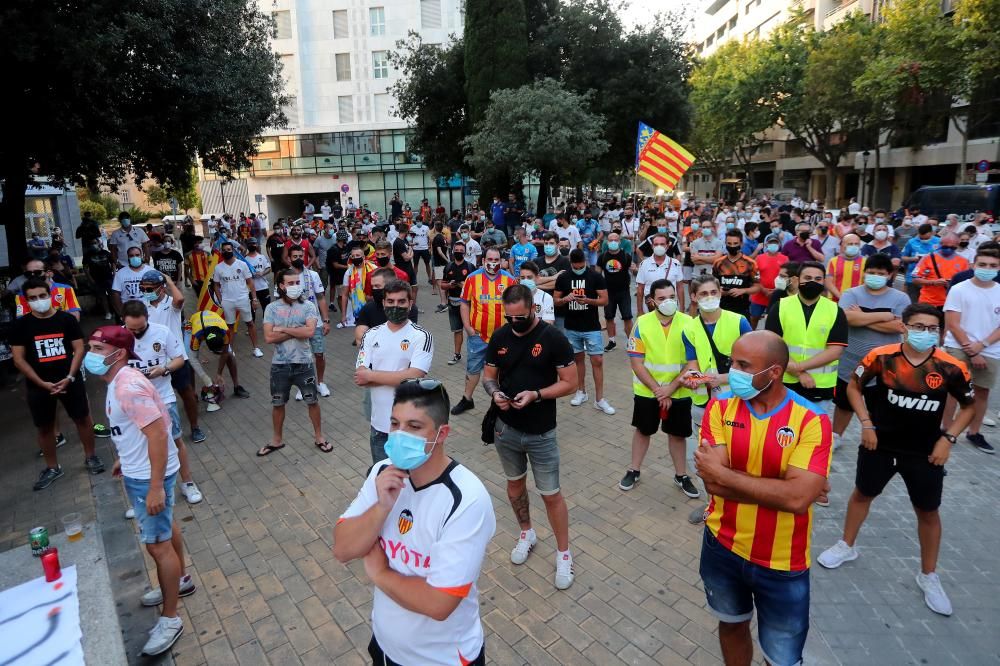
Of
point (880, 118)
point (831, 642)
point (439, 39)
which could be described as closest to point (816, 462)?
point (831, 642)

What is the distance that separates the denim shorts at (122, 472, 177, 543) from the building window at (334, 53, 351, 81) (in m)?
40.9

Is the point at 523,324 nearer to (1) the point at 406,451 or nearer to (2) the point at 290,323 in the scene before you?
(1) the point at 406,451

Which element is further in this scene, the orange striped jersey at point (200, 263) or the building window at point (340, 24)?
the building window at point (340, 24)

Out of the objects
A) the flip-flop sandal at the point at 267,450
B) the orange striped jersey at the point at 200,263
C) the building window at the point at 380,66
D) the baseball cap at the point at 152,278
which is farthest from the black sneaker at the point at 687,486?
Result: the building window at the point at 380,66

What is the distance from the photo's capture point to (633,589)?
4289 mm

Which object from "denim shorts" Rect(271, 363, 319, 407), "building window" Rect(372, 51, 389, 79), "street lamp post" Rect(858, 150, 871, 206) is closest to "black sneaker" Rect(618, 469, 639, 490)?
"denim shorts" Rect(271, 363, 319, 407)

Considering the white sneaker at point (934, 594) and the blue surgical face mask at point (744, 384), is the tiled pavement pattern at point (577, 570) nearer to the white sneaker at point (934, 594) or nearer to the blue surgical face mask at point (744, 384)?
the white sneaker at point (934, 594)

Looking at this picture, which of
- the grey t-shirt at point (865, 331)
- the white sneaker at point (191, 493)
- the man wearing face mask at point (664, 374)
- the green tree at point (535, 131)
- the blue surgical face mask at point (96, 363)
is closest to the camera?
the blue surgical face mask at point (96, 363)

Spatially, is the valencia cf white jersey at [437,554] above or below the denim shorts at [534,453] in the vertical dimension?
above

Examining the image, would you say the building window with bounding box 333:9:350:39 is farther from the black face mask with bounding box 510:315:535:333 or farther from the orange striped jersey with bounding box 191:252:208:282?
the black face mask with bounding box 510:315:535:333

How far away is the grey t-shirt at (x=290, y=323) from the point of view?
6609 mm

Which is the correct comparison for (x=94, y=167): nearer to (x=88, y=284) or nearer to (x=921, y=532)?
(x=88, y=284)

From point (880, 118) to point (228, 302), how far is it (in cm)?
3162

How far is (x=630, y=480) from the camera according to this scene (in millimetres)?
5711
